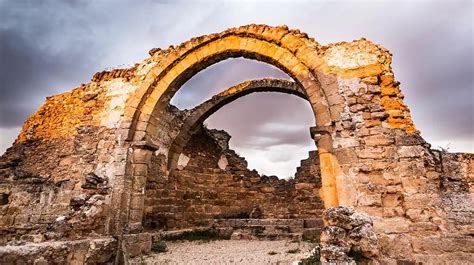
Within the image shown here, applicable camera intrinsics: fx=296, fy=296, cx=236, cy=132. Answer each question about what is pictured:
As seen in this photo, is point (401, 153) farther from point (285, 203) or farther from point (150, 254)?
point (285, 203)

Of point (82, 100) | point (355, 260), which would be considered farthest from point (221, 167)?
point (355, 260)

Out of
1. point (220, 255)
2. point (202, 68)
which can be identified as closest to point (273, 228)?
point (220, 255)

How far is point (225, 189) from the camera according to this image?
928 cm

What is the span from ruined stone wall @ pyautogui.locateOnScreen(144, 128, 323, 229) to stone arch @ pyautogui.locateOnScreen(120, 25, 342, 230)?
1889mm

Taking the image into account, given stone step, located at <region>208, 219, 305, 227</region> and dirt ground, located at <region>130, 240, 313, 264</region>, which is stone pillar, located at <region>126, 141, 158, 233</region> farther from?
stone step, located at <region>208, 219, 305, 227</region>

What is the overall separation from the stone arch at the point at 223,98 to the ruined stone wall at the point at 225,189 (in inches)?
24.2

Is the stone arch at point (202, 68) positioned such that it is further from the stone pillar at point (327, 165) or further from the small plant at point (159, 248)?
the small plant at point (159, 248)

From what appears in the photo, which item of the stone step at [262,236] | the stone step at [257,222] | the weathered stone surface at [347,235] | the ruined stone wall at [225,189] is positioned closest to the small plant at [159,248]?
the ruined stone wall at [225,189]

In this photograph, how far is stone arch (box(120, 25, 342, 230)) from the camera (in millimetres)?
4777

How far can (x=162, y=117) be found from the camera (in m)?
6.89

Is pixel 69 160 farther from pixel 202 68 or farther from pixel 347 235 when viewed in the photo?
pixel 347 235


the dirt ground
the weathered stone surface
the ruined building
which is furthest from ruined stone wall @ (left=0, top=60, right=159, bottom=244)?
the weathered stone surface

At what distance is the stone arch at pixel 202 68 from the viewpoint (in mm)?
4777

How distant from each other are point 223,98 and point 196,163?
208 centimetres
